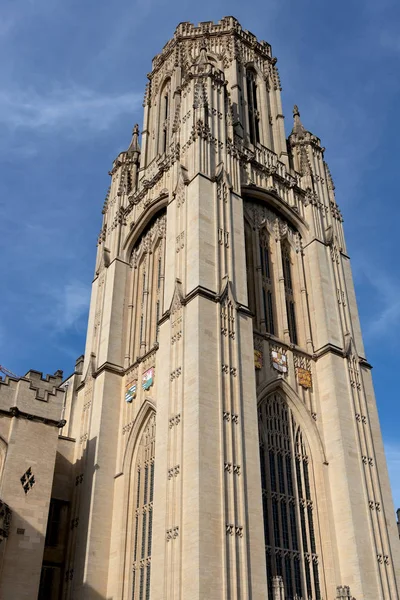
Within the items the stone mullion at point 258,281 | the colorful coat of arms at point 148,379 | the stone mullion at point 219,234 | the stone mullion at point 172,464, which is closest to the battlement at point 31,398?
the colorful coat of arms at point 148,379

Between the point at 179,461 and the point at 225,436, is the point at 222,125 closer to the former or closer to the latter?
the point at 225,436

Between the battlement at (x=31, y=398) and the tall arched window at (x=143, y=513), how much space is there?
14.8ft

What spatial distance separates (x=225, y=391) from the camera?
25469mm

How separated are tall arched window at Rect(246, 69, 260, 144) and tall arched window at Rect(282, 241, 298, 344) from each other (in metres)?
8.17

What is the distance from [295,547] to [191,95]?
24.3m

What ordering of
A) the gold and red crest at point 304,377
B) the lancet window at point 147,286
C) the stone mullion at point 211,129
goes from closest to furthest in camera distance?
the gold and red crest at point 304,377
the stone mullion at point 211,129
the lancet window at point 147,286

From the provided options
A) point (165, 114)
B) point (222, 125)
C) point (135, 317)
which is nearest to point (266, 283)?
point (135, 317)

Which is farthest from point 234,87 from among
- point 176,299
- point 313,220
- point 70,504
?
point 70,504

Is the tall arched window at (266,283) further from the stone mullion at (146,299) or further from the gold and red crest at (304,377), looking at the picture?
the stone mullion at (146,299)

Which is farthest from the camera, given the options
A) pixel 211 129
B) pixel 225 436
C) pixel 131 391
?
pixel 211 129

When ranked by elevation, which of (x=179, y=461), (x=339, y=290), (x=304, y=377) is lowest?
(x=179, y=461)

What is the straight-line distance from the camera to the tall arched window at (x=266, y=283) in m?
32.2

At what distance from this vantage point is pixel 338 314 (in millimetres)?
33844

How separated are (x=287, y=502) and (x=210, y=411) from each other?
5783 mm
